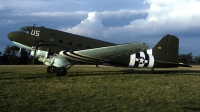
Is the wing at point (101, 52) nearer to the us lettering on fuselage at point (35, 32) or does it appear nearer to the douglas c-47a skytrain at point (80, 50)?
the douglas c-47a skytrain at point (80, 50)

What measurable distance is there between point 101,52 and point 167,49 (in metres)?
7.50

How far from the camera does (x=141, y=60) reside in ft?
63.5

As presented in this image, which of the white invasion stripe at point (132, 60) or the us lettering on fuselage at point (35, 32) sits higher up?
the us lettering on fuselage at point (35, 32)

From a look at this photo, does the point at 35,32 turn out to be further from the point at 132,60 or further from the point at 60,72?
the point at 132,60

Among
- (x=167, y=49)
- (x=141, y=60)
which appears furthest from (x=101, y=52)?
(x=167, y=49)

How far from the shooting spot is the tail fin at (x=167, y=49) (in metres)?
19.9

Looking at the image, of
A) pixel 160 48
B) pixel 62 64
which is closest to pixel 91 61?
pixel 62 64

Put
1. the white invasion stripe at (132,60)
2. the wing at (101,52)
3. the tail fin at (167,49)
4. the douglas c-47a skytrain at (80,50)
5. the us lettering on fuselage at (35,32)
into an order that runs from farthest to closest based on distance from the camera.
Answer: the tail fin at (167,49) < the white invasion stripe at (132,60) < the us lettering on fuselage at (35,32) < the douglas c-47a skytrain at (80,50) < the wing at (101,52)

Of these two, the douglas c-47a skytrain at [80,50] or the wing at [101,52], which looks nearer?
the wing at [101,52]

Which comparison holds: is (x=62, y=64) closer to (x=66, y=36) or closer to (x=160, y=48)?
(x=66, y=36)

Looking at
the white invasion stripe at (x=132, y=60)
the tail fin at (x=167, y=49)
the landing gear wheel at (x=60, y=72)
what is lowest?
the landing gear wheel at (x=60, y=72)

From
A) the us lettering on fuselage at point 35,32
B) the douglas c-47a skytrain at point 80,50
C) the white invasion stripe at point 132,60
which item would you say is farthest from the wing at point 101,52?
the white invasion stripe at point 132,60

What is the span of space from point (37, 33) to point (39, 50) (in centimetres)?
169

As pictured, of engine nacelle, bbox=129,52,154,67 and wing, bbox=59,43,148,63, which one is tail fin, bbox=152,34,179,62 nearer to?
engine nacelle, bbox=129,52,154,67
